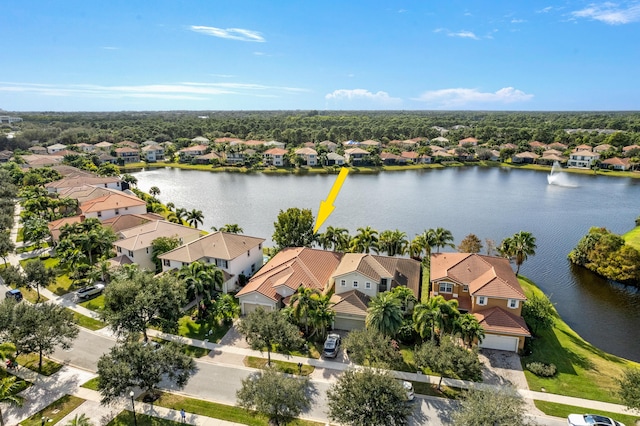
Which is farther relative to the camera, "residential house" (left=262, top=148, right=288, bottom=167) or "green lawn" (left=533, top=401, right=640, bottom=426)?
"residential house" (left=262, top=148, right=288, bottom=167)

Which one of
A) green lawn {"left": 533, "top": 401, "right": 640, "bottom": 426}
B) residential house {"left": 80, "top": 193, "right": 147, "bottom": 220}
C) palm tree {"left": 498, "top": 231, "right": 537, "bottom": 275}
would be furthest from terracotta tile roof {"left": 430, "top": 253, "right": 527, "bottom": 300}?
residential house {"left": 80, "top": 193, "right": 147, "bottom": 220}

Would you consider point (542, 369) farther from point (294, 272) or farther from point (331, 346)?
point (294, 272)

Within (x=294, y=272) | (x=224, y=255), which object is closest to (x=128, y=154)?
(x=224, y=255)

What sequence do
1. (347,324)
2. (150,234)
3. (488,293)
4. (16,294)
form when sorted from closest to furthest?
(488,293)
(347,324)
(16,294)
(150,234)

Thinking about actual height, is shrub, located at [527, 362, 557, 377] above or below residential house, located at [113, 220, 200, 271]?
below

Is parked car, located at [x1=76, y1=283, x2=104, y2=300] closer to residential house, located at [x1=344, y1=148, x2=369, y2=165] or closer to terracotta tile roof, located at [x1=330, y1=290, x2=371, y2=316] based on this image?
terracotta tile roof, located at [x1=330, y1=290, x2=371, y2=316]

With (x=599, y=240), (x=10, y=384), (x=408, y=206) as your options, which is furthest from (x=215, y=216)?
(x=599, y=240)

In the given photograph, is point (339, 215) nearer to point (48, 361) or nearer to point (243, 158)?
point (48, 361)

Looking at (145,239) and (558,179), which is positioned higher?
(145,239)
